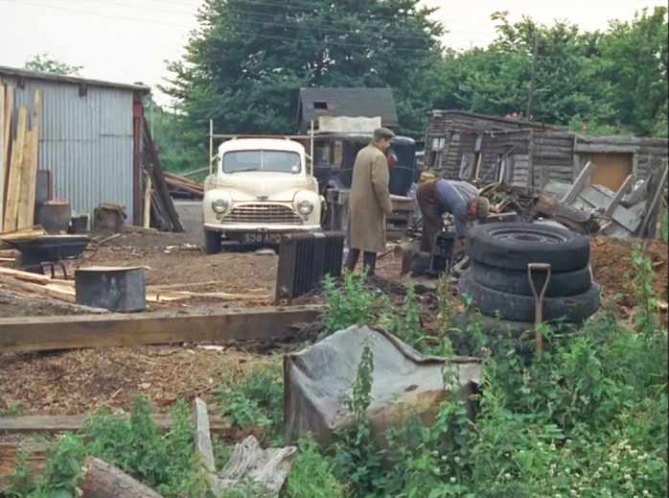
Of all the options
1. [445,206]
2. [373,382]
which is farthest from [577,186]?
[373,382]

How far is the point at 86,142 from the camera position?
77.5 feet

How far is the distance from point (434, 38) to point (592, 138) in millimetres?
22702

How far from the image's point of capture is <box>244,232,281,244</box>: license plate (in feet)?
59.3

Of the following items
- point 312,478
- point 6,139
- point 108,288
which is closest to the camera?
point 312,478

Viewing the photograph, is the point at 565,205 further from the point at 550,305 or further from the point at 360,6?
Result: the point at 360,6

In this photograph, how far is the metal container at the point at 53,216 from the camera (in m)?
20.0

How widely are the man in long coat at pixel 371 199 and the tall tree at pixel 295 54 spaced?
3155cm

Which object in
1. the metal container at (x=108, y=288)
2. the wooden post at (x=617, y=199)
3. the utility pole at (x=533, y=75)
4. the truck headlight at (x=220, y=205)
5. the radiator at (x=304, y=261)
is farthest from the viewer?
the utility pole at (x=533, y=75)

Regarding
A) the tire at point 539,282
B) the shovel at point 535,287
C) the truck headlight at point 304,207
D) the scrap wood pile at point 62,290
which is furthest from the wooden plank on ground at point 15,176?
the shovel at point 535,287

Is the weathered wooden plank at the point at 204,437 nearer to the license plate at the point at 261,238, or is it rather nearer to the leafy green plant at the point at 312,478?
the leafy green plant at the point at 312,478

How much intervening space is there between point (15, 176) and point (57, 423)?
574 inches

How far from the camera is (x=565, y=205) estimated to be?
20.1m

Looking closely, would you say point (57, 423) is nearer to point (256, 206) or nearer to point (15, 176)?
point (256, 206)

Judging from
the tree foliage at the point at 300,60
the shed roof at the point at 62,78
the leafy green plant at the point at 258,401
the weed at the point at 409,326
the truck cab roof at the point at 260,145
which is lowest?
the leafy green plant at the point at 258,401
